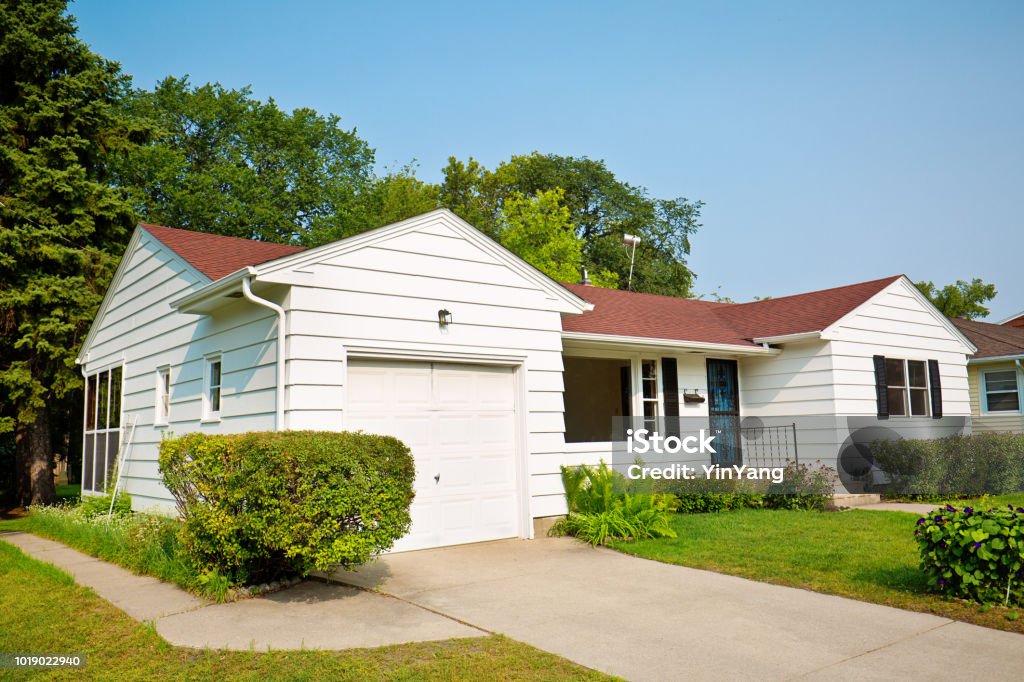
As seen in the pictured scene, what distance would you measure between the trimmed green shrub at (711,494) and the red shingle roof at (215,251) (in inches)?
273

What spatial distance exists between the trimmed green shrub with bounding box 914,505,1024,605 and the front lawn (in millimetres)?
157

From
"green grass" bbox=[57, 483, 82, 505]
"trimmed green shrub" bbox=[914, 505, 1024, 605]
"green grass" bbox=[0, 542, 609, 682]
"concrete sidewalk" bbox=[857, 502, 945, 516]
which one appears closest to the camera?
"green grass" bbox=[0, 542, 609, 682]

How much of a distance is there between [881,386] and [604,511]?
786cm

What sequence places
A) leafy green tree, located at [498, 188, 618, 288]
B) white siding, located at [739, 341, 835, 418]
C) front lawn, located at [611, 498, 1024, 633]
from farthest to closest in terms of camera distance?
1. leafy green tree, located at [498, 188, 618, 288]
2. white siding, located at [739, 341, 835, 418]
3. front lawn, located at [611, 498, 1024, 633]

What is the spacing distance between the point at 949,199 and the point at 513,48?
43.2 ft

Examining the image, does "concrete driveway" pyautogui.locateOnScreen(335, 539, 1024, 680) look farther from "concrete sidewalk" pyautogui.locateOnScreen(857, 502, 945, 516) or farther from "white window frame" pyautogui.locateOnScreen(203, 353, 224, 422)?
"concrete sidewalk" pyautogui.locateOnScreen(857, 502, 945, 516)

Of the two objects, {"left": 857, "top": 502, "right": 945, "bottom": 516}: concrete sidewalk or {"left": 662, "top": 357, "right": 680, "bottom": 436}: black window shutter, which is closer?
{"left": 857, "top": 502, "right": 945, "bottom": 516}: concrete sidewalk

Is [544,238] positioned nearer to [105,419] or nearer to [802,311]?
[802,311]

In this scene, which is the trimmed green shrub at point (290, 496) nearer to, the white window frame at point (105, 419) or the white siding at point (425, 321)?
the white siding at point (425, 321)

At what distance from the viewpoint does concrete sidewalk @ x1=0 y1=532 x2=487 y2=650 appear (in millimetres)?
5234

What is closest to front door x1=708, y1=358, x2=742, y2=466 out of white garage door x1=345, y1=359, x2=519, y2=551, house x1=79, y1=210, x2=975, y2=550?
house x1=79, y1=210, x2=975, y2=550

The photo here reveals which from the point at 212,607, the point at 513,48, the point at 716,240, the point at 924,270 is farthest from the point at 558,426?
the point at 716,240

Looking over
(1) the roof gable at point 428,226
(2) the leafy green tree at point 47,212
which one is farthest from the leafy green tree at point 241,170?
(1) the roof gable at point 428,226

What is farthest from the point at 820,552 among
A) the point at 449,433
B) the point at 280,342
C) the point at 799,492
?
the point at 280,342
